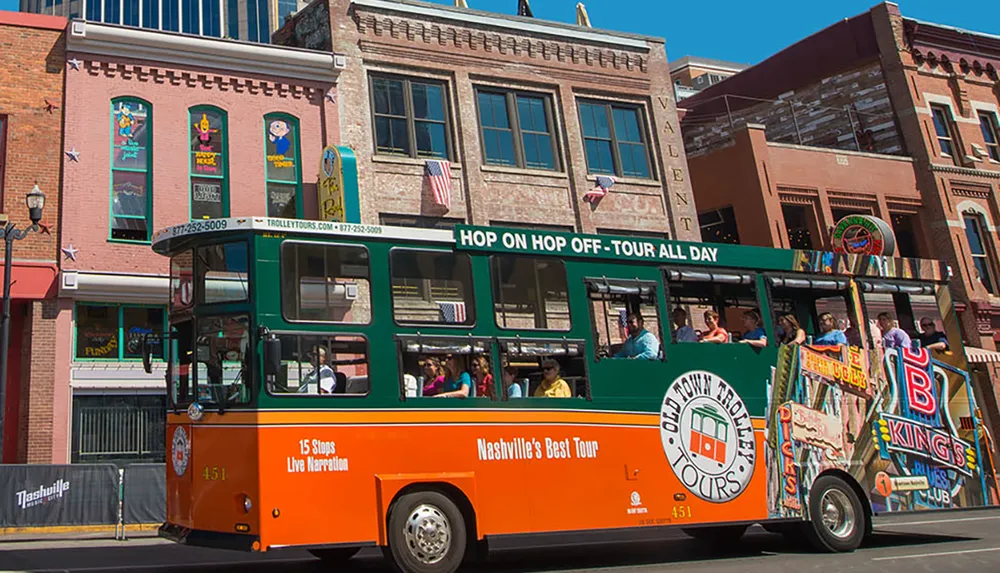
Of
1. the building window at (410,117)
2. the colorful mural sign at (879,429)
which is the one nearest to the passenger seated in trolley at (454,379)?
the colorful mural sign at (879,429)

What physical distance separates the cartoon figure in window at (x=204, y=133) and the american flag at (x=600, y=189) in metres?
9.43

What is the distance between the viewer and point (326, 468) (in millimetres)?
8977

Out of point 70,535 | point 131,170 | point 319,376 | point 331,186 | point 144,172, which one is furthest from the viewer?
point 331,186

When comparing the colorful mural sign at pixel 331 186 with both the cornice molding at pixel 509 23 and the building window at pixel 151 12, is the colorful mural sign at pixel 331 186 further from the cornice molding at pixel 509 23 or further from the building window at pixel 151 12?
the building window at pixel 151 12

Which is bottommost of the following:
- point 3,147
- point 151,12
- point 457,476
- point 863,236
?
point 457,476

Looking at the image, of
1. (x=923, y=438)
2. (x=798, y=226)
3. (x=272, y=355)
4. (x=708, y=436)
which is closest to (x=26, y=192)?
(x=272, y=355)

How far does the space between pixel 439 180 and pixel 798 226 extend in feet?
40.1

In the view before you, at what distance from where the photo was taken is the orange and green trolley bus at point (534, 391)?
29.6 feet

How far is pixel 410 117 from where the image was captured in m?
22.2

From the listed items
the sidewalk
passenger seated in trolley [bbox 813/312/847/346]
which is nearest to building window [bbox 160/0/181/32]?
the sidewalk

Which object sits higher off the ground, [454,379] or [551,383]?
[454,379]

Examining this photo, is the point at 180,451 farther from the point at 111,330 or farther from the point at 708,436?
the point at 111,330

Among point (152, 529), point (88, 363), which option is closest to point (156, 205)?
point (88, 363)

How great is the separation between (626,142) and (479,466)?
55.2 ft
